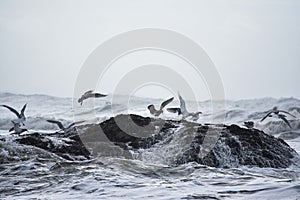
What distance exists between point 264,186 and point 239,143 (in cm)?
233

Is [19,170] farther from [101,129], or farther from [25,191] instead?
[101,129]

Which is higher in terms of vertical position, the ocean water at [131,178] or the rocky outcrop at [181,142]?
the rocky outcrop at [181,142]

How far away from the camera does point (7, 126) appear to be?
2833cm

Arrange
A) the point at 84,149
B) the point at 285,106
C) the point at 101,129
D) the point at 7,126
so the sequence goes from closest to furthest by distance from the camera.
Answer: the point at 84,149 → the point at 101,129 → the point at 7,126 → the point at 285,106

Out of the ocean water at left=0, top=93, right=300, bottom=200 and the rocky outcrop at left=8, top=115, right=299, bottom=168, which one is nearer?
the ocean water at left=0, top=93, right=300, bottom=200

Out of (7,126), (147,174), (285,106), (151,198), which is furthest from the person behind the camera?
(285,106)

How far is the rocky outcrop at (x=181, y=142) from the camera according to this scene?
7.26 m

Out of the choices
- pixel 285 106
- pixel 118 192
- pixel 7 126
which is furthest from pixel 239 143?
pixel 285 106

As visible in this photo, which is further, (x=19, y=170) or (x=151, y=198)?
(x=19, y=170)

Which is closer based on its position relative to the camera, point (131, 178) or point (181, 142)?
point (131, 178)

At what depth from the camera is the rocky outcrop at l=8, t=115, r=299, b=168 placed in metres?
7.26

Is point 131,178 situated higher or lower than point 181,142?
lower

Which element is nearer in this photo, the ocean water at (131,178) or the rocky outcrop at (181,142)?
the ocean water at (131,178)

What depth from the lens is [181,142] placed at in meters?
7.46
